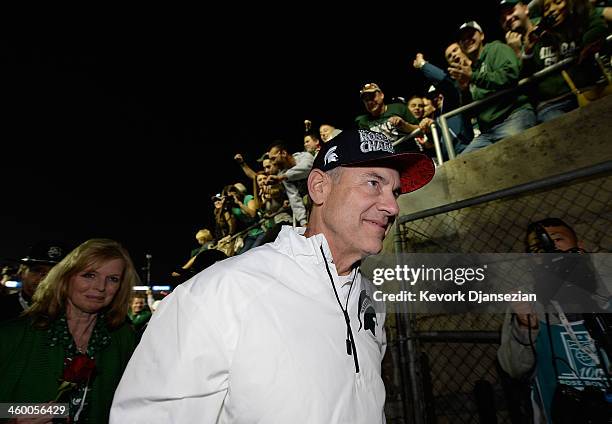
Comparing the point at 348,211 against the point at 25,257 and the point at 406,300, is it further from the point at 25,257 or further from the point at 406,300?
the point at 25,257

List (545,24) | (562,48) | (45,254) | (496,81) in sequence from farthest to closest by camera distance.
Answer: (496,81), (545,24), (562,48), (45,254)

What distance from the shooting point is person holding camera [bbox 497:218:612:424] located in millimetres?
2445

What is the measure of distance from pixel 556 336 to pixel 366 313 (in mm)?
1937

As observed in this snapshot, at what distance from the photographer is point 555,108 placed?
13.6 feet

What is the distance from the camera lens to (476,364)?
14.0ft

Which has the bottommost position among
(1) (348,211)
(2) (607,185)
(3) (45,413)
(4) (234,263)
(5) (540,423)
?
(5) (540,423)

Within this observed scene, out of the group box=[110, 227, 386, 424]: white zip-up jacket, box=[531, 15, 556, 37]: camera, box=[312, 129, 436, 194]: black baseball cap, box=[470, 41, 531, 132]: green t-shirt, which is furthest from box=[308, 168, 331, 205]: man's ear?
box=[531, 15, 556, 37]: camera

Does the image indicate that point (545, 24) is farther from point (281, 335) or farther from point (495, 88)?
point (281, 335)

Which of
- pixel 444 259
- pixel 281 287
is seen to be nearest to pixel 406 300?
pixel 444 259

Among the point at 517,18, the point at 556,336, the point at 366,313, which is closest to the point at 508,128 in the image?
the point at 517,18

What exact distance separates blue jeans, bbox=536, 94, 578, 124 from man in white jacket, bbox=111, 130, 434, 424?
3537 mm

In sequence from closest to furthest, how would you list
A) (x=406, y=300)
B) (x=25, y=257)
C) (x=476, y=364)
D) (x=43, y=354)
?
(x=43, y=354), (x=406, y=300), (x=25, y=257), (x=476, y=364)

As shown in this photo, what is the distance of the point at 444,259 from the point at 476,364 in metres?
1.32

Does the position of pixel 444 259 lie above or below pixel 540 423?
above
